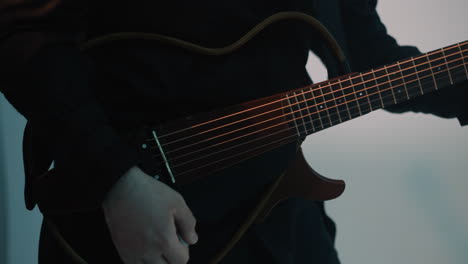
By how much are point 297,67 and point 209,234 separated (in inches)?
10.4

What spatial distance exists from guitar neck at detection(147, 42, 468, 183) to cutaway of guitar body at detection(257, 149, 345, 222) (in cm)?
6

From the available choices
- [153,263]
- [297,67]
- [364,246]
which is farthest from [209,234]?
[364,246]

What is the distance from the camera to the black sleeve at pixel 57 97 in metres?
0.44

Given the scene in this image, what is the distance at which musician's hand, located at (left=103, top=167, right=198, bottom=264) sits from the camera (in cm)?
42

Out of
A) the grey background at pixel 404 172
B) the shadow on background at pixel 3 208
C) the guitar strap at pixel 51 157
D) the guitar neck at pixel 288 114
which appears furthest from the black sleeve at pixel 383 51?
the shadow on background at pixel 3 208

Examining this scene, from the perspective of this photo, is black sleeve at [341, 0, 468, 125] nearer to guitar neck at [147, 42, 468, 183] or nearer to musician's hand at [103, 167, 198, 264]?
guitar neck at [147, 42, 468, 183]

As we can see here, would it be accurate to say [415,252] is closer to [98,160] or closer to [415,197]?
[415,197]

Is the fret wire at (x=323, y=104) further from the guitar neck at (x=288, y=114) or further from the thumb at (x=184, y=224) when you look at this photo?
the thumb at (x=184, y=224)

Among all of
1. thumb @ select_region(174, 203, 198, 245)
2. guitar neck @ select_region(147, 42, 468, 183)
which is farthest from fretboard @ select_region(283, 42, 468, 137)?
thumb @ select_region(174, 203, 198, 245)

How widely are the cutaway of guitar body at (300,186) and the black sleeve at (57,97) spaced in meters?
0.24

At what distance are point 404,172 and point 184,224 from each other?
Result: 1313 mm

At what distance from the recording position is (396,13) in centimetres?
149

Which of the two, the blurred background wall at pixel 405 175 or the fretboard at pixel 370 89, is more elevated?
the fretboard at pixel 370 89

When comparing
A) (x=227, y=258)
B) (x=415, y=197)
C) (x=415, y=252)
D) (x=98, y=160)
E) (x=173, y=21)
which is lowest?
(x=415, y=252)
